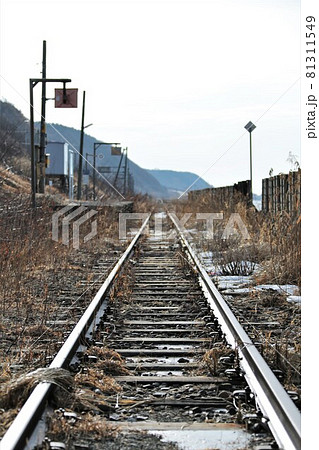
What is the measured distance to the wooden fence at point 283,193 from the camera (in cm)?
875

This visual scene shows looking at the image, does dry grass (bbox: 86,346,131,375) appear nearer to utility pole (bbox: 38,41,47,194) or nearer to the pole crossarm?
the pole crossarm

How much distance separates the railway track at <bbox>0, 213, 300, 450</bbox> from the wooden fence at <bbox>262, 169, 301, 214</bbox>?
2.00 metres

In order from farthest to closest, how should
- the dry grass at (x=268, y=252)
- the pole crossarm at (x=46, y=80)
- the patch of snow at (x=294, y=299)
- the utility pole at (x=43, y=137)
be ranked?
the utility pole at (x=43, y=137) < the pole crossarm at (x=46, y=80) < the dry grass at (x=268, y=252) < the patch of snow at (x=294, y=299)

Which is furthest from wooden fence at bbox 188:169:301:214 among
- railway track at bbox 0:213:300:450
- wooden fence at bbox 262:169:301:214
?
railway track at bbox 0:213:300:450

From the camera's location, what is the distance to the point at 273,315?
6543 millimetres

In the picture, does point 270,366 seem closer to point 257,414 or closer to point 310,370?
point 310,370

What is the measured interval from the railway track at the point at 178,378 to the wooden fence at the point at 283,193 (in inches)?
78.8

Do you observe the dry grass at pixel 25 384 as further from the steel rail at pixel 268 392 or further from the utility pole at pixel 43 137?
the utility pole at pixel 43 137

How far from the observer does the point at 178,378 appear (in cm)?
427

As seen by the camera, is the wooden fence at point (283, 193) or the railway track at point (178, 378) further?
the wooden fence at point (283, 193)

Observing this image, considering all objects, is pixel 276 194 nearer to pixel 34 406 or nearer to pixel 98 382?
pixel 98 382

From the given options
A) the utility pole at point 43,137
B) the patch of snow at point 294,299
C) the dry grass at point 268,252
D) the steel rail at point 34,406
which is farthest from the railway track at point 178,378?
the utility pole at point 43,137

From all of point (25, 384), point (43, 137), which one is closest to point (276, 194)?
point (25, 384)

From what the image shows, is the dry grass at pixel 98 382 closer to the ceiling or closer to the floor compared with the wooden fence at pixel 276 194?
closer to the floor
